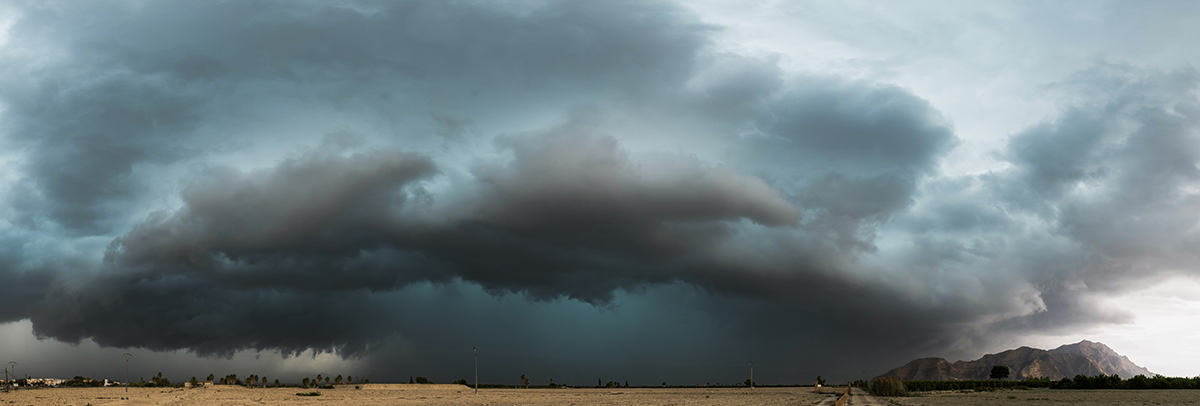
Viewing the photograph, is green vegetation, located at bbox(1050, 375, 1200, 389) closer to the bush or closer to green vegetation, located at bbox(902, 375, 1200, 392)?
green vegetation, located at bbox(902, 375, 1200, 392)

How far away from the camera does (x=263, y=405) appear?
289 feet

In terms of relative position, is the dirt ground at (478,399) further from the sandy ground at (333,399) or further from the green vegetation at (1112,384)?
the green vegetation at (1112,384)

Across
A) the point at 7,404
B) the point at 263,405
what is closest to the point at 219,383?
the point at 7,404

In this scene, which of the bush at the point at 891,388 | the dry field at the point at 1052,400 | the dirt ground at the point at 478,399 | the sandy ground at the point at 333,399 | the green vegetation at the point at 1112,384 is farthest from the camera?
the green vegetation at the point at 1112,384

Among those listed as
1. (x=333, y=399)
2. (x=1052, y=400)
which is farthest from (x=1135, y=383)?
(x=333, y=399)

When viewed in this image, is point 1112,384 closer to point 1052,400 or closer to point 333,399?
point 1052,400

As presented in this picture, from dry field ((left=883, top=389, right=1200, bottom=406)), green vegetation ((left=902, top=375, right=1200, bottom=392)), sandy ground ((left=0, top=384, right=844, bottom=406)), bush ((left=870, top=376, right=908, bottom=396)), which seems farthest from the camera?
green vegetation ((left=902, top=375, right=1200, bottom=392))

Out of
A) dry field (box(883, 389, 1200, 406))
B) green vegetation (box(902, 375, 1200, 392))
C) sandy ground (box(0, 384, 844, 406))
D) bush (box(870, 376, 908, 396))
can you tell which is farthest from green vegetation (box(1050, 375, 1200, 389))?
sandy ground (box(0, 384, 844, 406))

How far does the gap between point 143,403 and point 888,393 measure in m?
117

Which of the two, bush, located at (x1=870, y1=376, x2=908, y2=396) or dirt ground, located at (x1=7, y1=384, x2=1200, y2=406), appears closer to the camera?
dirt ground, located at (x1=7, y1=384, x2=1200, y2=406)

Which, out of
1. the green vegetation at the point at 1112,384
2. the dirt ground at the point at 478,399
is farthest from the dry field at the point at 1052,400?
the green vegetation at the point at 1112,384

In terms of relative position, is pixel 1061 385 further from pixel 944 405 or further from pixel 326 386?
pixel 326 386

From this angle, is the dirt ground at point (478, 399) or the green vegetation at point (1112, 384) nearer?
the dirt ground at point (478, 399)

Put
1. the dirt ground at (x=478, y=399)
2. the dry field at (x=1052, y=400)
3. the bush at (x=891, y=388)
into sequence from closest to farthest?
the dirt ground at (x=478, y=399), the dry field at (x=1052, y=400), the bush at (x=891, y=388)
